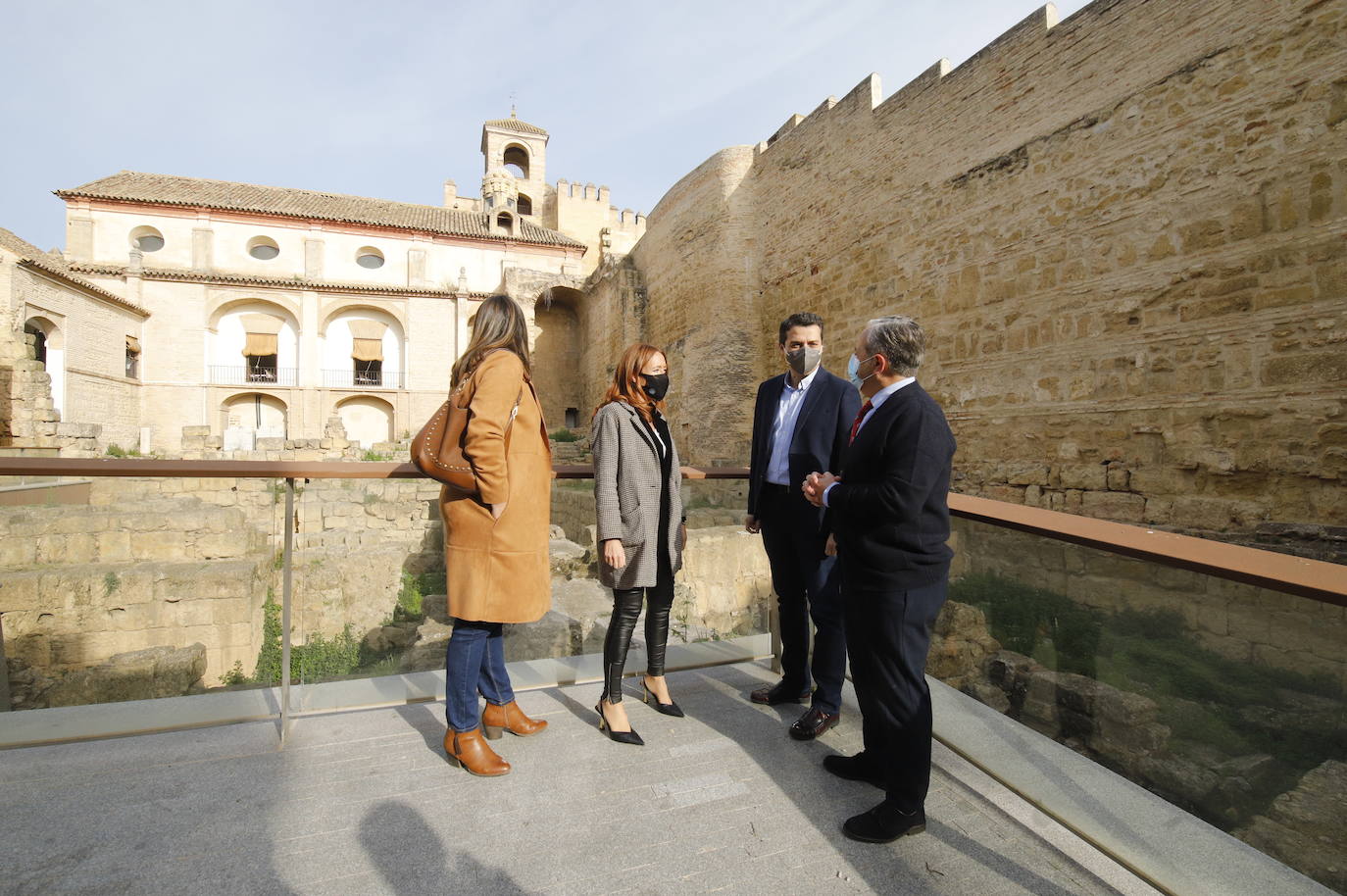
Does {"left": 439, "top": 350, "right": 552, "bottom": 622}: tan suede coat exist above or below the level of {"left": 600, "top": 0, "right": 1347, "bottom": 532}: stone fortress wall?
below

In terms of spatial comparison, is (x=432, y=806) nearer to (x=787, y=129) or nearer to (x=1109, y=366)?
(x=1109, y=366)

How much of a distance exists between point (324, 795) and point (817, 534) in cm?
203

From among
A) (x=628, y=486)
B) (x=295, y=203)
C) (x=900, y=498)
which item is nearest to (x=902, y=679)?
(x=900, y=498)

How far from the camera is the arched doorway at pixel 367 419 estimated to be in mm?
27125

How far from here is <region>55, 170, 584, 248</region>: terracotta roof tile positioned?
2570 cm

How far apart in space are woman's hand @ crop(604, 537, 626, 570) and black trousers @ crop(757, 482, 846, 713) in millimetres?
687

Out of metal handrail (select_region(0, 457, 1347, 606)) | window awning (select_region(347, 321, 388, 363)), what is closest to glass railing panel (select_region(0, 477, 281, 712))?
metal handrail (select_region(0, 457, 1347, 606))

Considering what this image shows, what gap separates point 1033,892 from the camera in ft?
5.41

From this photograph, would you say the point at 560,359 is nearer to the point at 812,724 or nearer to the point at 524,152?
the point at 524,152

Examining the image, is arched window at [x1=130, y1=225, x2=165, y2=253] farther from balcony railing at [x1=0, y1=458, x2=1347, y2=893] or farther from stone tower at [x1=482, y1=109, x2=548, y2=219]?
balcony railing at [x1=0, y1=458, x2=1347, y2=893]

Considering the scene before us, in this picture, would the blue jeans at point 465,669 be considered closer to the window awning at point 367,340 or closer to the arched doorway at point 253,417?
the arched doorway at point 253,417

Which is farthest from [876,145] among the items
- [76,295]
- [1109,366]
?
[76,295]

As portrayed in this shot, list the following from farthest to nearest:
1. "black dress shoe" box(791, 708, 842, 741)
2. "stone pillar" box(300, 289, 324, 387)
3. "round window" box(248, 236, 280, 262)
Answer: "round window" box(248, 236, 280, 262), "stone pillar" box(300, 289, 324, 387), "black dress shoe" box(791, 708, 842, 741)

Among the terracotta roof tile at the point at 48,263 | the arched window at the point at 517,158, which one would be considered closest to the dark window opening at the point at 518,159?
the arched window at the point at 517,158
